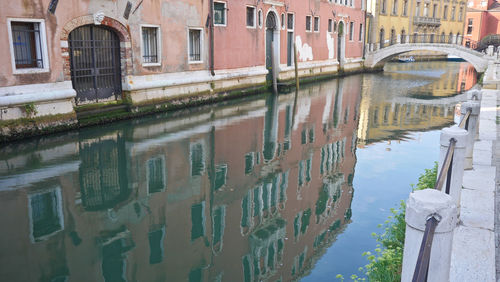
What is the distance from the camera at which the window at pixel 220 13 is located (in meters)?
14.6

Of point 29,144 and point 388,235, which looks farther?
point 29,144

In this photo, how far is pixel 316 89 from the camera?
62.5 feet

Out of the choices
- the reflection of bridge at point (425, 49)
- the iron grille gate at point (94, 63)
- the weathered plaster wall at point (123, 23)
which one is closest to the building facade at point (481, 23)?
the reflection of bridge at point (425, 49)

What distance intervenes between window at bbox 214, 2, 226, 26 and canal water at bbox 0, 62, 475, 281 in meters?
4.43

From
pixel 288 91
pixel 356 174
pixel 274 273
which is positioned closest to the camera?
pixel 274 273

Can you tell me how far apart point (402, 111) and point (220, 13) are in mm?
6770

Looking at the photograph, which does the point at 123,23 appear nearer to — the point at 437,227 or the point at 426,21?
the point at 437,227

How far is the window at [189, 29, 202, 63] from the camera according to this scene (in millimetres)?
13688

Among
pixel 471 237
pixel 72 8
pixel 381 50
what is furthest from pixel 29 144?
pixel 381 50

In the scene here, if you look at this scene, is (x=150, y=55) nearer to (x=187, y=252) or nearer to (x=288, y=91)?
(x=288, y=91)

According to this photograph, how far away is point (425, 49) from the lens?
28.3 metres

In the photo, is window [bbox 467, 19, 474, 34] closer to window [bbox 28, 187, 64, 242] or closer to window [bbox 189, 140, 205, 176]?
window [bbox 189, 140, 205, 176]

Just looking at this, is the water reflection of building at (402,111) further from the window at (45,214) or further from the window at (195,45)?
the window at (45,214)

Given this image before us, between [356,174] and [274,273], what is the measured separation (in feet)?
11.8
